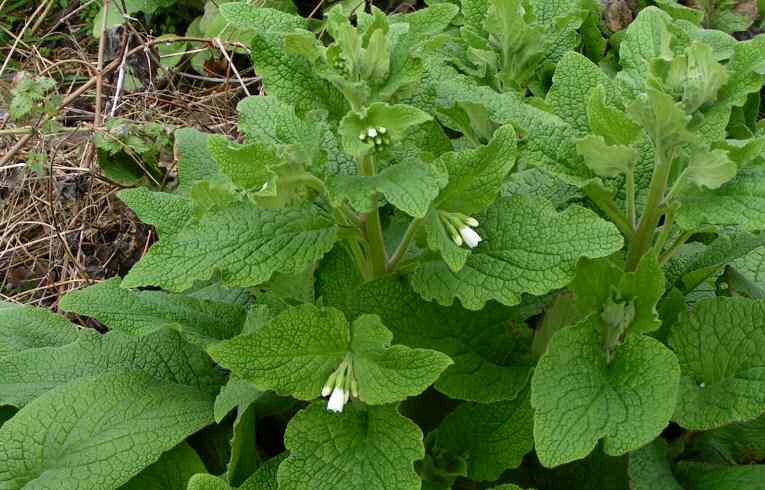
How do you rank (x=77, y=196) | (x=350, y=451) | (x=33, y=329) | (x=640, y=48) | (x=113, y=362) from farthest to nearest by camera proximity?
(x=77, y=196), (x=33, y=329), (x=113, y=362), (x=640, y=48), (x=350, y=451)

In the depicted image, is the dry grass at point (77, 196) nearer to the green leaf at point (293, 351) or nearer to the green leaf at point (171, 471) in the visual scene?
the green leaf at point (171, 471)

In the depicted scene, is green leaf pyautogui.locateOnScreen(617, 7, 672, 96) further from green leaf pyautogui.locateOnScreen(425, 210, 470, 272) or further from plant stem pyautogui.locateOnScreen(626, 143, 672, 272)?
green leaf pyautogui.locateOnScreen(425, 210, 470, 272)

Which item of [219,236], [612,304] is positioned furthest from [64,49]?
[612,304]

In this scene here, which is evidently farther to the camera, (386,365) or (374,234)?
(374,234)

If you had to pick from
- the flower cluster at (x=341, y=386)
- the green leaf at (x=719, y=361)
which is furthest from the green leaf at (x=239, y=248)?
the green leaf at (x=719, y=361)

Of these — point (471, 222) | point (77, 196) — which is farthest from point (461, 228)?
point (77, 196)

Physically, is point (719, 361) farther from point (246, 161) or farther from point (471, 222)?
point (246, 161)
